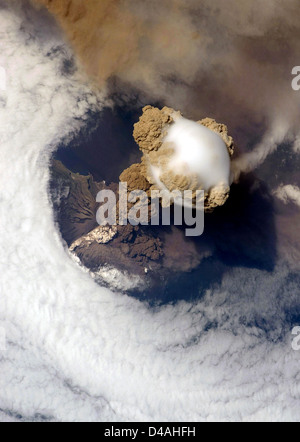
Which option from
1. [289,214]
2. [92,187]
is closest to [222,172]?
[289,214]

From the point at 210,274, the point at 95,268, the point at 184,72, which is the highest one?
the point at 184,72

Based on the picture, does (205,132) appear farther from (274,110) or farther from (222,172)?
(274,110)

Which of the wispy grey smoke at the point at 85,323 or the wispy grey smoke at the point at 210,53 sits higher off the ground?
the wispy grey smoke at the point at 210,53

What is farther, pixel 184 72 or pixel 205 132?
pixel 184 72

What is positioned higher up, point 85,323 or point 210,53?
point 210,53

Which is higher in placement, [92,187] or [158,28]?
[158,28]

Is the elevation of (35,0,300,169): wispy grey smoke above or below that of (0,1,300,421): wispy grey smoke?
above

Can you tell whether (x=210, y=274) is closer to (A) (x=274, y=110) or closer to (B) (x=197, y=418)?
(B) (x=197, y=418)
